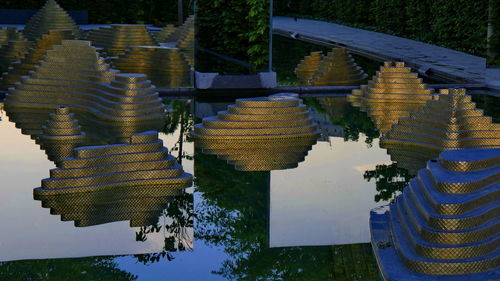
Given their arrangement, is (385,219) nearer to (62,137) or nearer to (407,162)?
(407,162)

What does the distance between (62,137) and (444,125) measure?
6.01 m

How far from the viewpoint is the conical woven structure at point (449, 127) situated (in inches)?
595

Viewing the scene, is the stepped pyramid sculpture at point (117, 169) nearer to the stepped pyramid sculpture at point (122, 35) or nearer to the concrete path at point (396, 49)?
the stepped pyramid sculpture at point (122, 35)

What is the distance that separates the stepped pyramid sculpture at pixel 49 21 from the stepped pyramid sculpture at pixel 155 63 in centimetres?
147

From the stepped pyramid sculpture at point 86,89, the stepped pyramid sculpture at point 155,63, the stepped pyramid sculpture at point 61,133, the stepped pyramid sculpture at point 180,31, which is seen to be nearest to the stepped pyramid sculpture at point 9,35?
the stepped pyramid sculpture at point 155,63

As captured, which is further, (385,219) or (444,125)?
(444,125)

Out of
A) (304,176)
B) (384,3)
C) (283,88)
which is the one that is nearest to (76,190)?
(304,176)

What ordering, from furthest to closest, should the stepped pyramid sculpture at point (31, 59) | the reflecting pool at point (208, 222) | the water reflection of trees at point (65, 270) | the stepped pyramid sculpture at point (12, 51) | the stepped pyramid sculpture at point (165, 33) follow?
1. the stepped pyramid sculpture at point (12, 51)
2. the stepped pyramid sculpture at point (165, 33)
3. the stepped pyramid sculpture at point (31, 59)
4. the reflecting pool at point (208, 222)
5. the water reflection of trees at point (65, 270)

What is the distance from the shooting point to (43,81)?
783 inches

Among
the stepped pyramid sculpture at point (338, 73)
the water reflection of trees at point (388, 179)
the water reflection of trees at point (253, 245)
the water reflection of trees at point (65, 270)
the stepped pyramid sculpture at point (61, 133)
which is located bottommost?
the water reflection of trees at point (65, 270)

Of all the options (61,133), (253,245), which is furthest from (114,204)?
(61,133)

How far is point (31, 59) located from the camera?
2291 cm

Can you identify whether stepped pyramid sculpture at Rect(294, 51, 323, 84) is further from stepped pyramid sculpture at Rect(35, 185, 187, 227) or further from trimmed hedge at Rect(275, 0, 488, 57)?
stepped pyramid sculpture at Rect(35, 185, 187, 227)

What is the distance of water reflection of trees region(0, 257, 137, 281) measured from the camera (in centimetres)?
930
